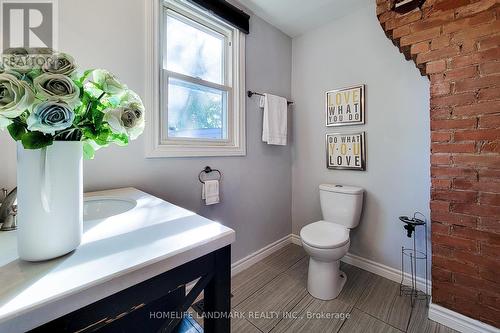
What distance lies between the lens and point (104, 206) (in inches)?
41.9

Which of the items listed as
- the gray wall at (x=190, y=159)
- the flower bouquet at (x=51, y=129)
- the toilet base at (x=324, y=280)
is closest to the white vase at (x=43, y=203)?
the flower bouquet at (x=51, y=129)

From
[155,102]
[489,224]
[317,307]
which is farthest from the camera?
[317,307]

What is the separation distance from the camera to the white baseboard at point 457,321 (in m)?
1.22

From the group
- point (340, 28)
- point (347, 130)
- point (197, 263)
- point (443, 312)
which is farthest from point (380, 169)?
point (197, 263)

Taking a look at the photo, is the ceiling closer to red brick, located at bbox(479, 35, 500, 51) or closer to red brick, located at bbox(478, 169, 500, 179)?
red brick, located at bbox(479, 35, 500, 51)

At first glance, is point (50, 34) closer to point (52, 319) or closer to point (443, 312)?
point (52, 319)

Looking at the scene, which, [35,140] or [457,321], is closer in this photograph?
[35,140]

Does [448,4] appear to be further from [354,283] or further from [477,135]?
[354,283]

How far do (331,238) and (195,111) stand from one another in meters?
1.43

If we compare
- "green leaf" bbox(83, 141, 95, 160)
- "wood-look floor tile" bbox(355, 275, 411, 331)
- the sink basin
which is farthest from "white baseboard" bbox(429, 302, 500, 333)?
"green leaf" bbox(83, 141, 95, 160)

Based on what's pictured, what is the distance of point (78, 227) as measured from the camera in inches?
22.3

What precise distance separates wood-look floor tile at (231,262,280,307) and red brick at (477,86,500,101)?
1.82 metres

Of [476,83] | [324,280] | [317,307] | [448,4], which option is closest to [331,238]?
[324,280]

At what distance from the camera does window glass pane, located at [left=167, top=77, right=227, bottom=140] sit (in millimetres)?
1574
